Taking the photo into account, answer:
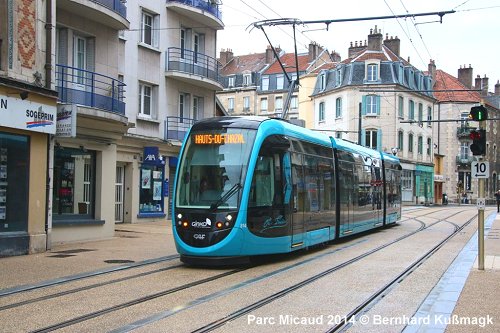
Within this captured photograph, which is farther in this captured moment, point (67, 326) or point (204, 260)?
point (204, 260)

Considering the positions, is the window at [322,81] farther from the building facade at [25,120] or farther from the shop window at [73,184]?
the building facade at [25,120]

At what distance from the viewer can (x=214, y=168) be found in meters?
12.1

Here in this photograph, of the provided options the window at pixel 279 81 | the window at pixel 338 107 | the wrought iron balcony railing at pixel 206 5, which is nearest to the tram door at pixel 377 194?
the wrought iron balcony railing at pixel 206 5

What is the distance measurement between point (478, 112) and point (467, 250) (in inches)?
196

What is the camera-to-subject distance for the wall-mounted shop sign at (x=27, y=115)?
1366 cm

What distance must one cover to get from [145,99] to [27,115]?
12.1m

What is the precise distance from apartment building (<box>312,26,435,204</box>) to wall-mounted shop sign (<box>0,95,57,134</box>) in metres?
41.3

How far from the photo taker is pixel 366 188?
20609 mm

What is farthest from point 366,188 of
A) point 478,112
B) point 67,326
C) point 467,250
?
point 67,326

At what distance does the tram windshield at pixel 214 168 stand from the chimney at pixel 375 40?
1943 inches

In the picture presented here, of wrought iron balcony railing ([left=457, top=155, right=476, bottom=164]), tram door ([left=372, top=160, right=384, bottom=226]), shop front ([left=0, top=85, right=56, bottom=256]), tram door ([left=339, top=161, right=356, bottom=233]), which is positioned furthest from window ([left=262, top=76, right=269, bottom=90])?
shop front ([left=0, top=85, right=56, bottom=256])

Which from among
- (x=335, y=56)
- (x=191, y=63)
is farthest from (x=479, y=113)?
(x=335, y=56)

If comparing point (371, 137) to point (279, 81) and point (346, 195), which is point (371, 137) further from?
Answer: point (346, 195)

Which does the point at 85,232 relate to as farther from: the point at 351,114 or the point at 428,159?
the point at 428,159
